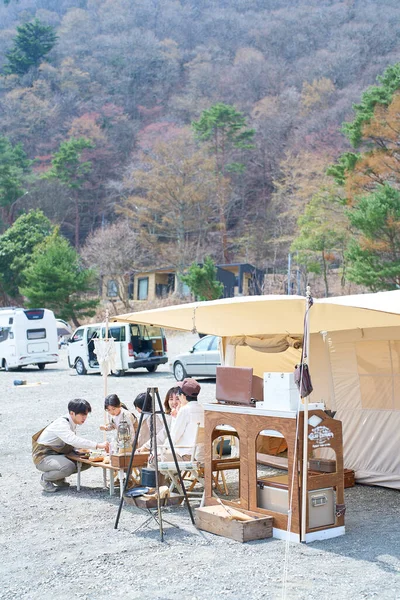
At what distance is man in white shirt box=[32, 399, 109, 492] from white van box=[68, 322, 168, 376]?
12696 millimetres

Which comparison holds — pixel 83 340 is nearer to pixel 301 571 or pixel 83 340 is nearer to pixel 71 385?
pixel 71 385

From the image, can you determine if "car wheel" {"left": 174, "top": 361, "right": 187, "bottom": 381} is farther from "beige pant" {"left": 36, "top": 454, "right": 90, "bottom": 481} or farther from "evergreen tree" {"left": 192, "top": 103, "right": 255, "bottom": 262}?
"evergreen tree" {"left": 192, "top": 103, "right": 255, "bottom": 262}

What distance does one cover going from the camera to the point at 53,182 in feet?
187

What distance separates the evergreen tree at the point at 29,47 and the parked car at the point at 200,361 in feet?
225

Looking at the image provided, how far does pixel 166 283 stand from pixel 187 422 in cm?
4049

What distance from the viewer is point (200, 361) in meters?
18.9

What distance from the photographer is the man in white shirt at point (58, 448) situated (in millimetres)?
7500

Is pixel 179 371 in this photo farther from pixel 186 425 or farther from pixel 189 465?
pixel 189 465

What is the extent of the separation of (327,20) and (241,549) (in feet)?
294

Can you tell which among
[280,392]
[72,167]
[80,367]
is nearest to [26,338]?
[80,367]

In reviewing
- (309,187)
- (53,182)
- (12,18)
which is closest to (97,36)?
(12,18)

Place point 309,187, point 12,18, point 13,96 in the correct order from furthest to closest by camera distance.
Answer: point 12,18
point 13,96
point 309,187

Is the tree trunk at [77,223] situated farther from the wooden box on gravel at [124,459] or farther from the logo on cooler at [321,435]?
the logo on cooler at [321,435]

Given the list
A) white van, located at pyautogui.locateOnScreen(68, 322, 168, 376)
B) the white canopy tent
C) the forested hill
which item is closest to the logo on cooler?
the white canopy tent
